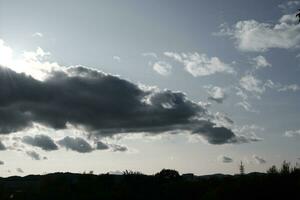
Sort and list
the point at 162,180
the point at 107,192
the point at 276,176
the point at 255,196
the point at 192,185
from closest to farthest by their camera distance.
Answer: the point at 255,196 < the point at 276,176 < the point at 107,192 < the point at 192,185 < the point at 162,180

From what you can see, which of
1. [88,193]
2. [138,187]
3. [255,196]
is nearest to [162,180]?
[138,187]

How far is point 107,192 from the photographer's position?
5728cm

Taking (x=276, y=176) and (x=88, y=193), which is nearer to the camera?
(x=276, y=176)

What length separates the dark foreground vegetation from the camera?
47.1m

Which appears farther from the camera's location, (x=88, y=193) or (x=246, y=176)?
(x=88, y=193)

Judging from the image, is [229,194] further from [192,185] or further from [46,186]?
[46,186]

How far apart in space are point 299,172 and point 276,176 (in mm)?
2438

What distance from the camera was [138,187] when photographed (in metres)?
67.5

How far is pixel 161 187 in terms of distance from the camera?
65062 mm

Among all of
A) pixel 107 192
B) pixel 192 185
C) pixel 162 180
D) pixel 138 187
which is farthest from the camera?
pixel 162 180

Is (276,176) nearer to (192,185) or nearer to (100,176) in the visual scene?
(192,185)

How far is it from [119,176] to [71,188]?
14299 mm

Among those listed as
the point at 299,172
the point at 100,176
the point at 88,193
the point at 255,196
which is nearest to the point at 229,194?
the point at 255,196

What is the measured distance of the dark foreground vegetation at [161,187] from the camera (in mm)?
47094
